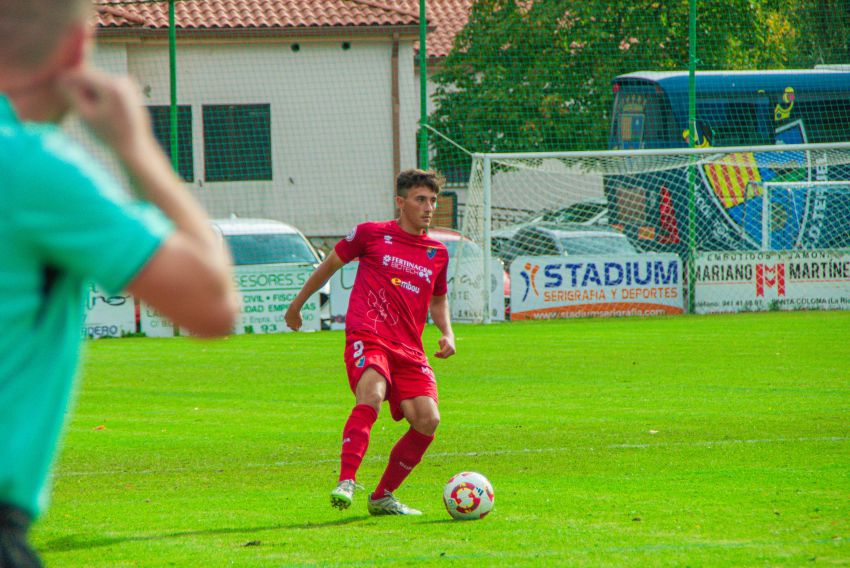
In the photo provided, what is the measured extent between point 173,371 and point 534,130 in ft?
40.6

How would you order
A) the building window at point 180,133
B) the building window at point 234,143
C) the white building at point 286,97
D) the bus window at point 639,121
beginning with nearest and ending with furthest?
the building window at point 180,133, the bus window at point 639,121, the building window at point 234,143, the white building at point 286,97

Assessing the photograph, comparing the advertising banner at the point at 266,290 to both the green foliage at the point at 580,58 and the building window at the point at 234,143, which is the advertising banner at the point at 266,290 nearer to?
the building window at the point at 234,143

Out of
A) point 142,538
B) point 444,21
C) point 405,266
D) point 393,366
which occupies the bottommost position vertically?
point 142,538

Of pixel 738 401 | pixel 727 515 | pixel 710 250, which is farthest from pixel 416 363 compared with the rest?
pixel 710 250

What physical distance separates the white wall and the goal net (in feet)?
12.0

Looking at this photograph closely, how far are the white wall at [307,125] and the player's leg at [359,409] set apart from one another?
18183 mm

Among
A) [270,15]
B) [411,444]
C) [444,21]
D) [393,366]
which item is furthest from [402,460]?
[444,21]

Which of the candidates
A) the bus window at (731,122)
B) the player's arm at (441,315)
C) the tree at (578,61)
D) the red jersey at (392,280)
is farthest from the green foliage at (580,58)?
the red jersey at (392,280)

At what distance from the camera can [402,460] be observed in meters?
6.57

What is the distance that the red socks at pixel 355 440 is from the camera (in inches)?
249

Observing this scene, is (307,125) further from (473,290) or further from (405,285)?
(405,285)

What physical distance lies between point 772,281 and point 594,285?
3.09 metres

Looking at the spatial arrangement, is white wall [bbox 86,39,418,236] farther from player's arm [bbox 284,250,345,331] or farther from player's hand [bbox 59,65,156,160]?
player's hand [bbox 59,65,156,160]

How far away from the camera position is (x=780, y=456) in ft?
26.2
